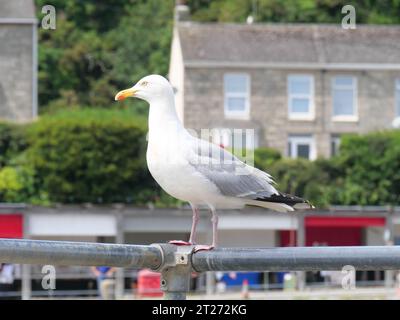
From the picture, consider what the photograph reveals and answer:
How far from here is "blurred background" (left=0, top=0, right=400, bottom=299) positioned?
5000cm

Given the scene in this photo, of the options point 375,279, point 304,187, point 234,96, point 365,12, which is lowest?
point 375,279

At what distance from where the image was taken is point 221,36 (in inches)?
2243

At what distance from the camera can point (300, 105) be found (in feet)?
188

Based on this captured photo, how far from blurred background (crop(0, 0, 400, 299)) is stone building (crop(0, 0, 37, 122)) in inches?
2.2

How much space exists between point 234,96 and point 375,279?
1157 centimetres

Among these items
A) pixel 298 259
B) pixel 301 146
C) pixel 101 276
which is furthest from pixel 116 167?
pixel 298 259

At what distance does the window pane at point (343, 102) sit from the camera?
57.5 meters

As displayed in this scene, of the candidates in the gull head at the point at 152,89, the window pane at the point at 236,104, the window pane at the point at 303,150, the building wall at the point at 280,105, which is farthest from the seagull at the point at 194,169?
the window pane at the point at 303,150

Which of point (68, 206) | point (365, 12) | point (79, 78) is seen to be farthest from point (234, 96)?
point (79, 78)

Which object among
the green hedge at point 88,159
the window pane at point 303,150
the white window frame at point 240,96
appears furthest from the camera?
the window pane at point 303,150

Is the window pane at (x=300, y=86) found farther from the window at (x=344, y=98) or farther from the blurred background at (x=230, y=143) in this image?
the window at (x=344, y=98)

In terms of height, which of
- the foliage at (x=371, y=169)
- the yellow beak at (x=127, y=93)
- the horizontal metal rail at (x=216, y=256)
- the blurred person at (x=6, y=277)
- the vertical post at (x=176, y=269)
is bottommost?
the blurred person at (x=6, y=277)

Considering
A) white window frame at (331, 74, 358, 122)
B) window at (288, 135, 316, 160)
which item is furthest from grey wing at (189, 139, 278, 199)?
window at (288, 135, 316, 160)
